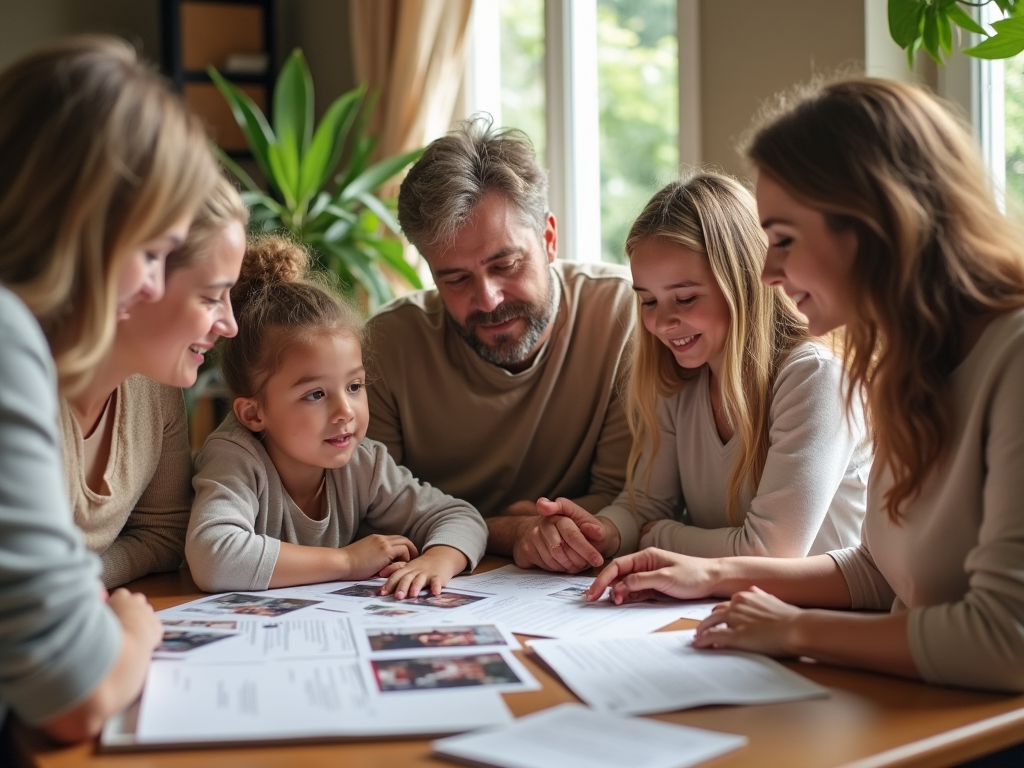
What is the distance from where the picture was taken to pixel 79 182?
3.47 feet

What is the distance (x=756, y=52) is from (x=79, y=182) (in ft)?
6.21

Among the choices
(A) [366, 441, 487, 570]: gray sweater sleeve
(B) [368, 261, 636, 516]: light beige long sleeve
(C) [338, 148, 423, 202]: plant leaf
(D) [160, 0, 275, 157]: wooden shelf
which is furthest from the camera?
(D) [160, 0, 275, 157]: wooden shelf

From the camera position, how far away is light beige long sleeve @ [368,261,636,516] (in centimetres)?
217

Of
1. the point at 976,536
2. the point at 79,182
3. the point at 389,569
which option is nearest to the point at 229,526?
the point at 389,569

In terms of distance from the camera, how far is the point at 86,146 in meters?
1.06

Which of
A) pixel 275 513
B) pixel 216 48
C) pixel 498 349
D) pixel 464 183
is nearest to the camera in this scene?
pixel 275 513

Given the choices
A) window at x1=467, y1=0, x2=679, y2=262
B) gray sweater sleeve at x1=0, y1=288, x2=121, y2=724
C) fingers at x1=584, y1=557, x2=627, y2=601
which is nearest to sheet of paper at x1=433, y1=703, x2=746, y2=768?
gray sweater sleeve at x1=0, y1=288, x2=121, y2=724

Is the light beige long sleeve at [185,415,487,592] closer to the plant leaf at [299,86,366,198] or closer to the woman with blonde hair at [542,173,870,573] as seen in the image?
the woman with blonde hair at [542,173,870,573]

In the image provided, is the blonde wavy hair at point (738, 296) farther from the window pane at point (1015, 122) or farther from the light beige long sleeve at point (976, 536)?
the window pane at point (1015, 122)

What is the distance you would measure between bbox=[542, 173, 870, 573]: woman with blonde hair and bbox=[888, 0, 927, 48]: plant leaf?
1.11 ft

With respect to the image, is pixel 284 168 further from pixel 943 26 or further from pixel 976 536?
pixel 976 536

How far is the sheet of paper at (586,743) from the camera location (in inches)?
36.6

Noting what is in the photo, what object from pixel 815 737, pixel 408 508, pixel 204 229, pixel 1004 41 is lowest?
pixel 815 737

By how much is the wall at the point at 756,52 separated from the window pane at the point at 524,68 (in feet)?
3.78
